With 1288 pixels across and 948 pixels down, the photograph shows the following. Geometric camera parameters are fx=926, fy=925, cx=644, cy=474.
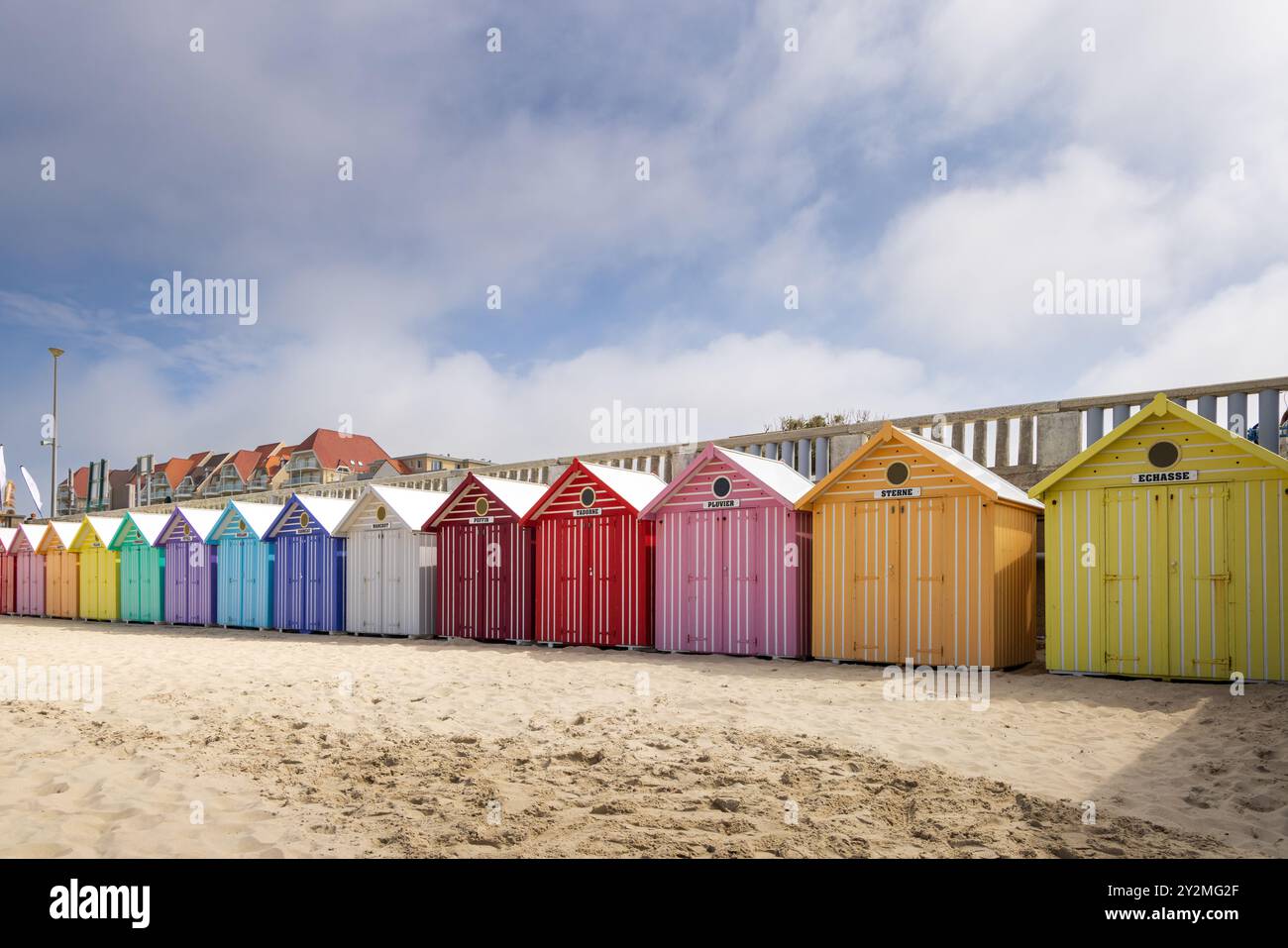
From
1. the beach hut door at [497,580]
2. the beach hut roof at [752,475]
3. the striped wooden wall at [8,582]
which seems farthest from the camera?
the striped wooden wall at [8,582]

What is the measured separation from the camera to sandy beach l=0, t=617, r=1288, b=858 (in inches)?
178

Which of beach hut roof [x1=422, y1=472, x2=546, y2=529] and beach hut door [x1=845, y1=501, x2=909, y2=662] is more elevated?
beach hut roof [x1=422, y1=472, x2=546, y2=529]

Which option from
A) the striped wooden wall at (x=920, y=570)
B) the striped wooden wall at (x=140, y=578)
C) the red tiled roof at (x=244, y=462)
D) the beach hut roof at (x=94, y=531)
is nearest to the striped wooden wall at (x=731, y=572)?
the striped wooden wall at (x=920, y=570)

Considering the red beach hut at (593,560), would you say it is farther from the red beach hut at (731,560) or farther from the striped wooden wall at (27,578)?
the striped wooden wall at (27,578)

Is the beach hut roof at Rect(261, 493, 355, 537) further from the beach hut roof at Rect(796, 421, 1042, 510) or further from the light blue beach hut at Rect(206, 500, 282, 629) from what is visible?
the beach hut roof at Rect(796, 421, 1042, 510)

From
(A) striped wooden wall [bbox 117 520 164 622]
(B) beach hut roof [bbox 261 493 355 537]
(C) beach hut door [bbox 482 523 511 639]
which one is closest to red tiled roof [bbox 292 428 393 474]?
(A) striped wooden wall [bbox 117 520 164 622]

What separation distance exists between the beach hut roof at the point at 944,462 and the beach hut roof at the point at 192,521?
46.7 feet

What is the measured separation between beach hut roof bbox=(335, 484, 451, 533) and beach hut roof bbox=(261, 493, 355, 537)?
34 centimetres

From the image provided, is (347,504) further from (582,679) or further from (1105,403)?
(1105,403)

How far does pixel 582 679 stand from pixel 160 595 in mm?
14714

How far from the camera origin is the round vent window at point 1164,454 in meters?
9.29

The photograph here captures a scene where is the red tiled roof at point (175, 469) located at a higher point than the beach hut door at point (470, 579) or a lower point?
higher

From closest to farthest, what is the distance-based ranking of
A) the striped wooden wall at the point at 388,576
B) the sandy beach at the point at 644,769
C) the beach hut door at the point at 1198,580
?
the sandy beach at the point at 644,769 < the beach hut door at the point at 1198,580 < the striped wooden wall at the point at 388,576
